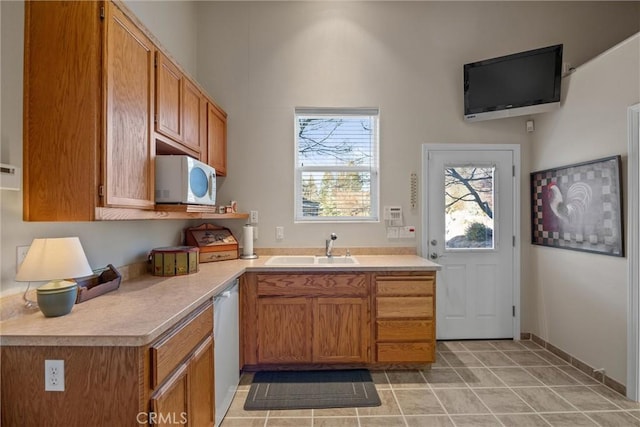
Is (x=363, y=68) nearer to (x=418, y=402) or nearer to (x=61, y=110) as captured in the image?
(x=61, y=110)

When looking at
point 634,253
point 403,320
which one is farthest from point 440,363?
point 634,253

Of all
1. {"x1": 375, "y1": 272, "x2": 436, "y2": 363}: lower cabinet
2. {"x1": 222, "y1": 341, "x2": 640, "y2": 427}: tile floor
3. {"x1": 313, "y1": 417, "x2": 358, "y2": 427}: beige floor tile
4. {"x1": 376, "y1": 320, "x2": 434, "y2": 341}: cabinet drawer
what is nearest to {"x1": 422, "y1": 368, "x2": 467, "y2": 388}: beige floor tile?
{"x1": 222, "y1": 341, "x2": 640, "y2": 427}: tile floor

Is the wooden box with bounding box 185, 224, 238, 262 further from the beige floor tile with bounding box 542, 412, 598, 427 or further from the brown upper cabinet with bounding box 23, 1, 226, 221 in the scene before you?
the beige floor tile with bounding box 542, 412, 598, 427

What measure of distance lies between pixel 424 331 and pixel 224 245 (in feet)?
6.11

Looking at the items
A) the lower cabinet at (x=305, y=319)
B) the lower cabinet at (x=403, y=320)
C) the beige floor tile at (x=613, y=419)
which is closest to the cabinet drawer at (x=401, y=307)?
the lower cabinet at (x=403, y=320)

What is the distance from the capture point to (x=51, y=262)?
132 cm

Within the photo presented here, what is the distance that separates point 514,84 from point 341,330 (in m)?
2.79

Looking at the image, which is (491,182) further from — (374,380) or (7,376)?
(7,376)

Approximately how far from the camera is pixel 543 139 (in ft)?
9.99

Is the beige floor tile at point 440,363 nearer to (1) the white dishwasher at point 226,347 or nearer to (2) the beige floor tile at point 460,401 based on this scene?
(2) the beige floor tile at point 460,401

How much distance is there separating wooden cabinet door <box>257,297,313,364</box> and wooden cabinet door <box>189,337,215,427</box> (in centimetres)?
74

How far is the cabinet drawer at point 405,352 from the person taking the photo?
2504mm

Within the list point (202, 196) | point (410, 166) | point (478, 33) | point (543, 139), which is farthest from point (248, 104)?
point (543, 139)

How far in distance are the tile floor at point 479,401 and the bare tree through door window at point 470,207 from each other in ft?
3.69
